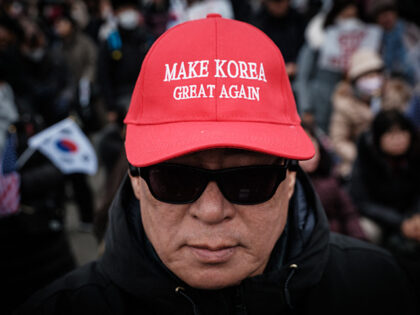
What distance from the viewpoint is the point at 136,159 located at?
50.4 inches

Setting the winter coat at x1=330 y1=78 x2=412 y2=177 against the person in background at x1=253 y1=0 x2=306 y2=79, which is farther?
the person in background at x1=253 y1=0 x2=306 y2=79

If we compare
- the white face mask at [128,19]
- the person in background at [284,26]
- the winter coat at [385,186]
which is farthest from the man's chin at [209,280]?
the white face mask at [128,19]

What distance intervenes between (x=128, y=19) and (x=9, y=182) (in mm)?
3213

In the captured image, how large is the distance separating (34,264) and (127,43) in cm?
335

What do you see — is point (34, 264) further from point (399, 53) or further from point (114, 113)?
point (399, 53)

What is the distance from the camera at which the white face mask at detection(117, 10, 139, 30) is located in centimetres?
544

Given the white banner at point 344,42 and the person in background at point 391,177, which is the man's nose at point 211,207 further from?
the white banner at point 344,42

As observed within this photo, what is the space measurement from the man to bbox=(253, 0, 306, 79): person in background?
431 cm

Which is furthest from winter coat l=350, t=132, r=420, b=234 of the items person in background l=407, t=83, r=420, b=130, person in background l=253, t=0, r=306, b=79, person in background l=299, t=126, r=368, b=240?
person in background l=253, t=0, r=306, b=79

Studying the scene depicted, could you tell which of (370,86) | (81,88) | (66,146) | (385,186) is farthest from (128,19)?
(385,186)

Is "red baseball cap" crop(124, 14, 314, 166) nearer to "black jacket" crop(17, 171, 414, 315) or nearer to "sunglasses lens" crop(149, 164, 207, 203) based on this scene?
"sunglasses lens" crop(149, 164, 207, 203)

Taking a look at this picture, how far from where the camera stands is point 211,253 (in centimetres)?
126

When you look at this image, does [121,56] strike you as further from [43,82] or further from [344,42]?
[344,42]

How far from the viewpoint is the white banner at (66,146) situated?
10.3 feet
